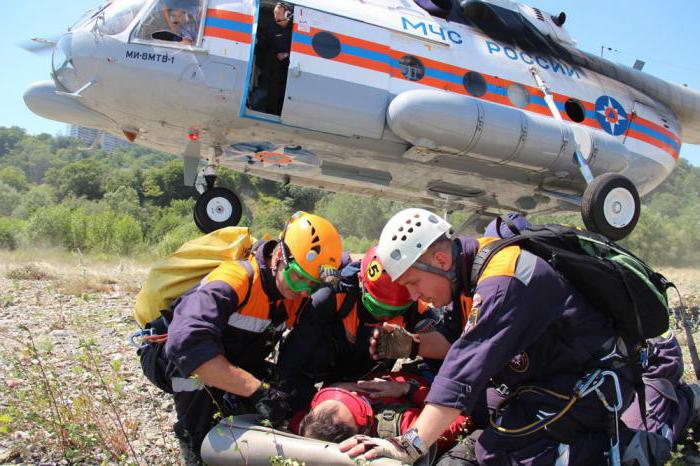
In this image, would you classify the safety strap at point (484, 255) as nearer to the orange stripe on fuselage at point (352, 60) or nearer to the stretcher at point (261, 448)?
the stretcher at point (261, 448)

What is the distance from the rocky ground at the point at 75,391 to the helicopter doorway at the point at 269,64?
3.22 meters

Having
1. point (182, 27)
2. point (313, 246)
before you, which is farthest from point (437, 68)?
point (313, 246)

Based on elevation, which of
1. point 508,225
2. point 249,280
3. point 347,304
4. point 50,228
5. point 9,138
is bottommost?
point 9,138

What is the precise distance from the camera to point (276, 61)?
7406 mm

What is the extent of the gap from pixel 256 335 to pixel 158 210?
31.5 metres

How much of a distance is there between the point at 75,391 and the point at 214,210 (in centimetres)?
426

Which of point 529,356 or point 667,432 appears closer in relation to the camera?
point 529,356

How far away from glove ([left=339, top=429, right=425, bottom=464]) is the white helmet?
0.81 m

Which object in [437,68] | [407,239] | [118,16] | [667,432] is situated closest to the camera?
[407,239]

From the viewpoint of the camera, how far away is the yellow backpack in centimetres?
348

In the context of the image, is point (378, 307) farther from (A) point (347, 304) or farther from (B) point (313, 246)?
(B) point (313, 246)


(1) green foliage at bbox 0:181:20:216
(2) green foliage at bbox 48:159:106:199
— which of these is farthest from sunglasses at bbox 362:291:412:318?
(2) green foliage at bbox 48:159:106:199

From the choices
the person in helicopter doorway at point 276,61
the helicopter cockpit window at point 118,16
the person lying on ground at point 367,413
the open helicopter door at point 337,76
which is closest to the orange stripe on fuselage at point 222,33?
the person in helicopter doorway at point 276,61

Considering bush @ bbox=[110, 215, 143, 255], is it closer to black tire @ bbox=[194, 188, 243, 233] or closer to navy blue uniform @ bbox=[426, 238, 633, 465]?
black tire @ bbox=[194, 188, 243, 233]
